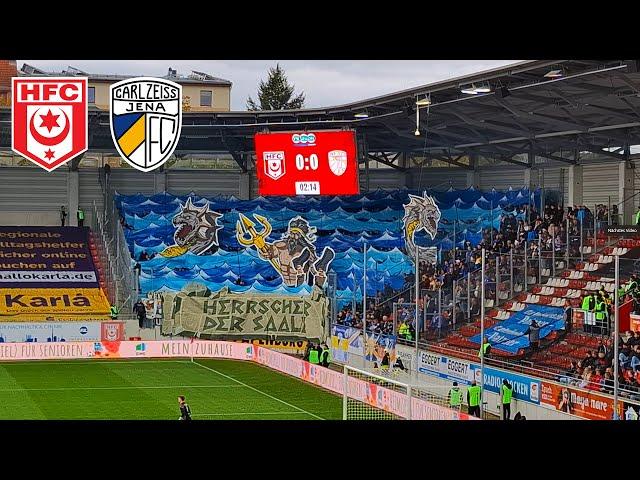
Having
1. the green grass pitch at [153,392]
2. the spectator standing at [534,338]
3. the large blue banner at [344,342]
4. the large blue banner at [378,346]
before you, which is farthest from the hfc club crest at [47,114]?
the spectator standing at [534,338]

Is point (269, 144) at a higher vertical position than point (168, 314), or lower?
higher

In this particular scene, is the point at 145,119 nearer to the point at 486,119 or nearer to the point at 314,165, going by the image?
the point at 314,165

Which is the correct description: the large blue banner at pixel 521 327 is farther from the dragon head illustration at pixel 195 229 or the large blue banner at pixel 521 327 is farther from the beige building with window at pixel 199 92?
the beige building with window at pixel 199 92

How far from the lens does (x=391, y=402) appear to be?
2336 centimetres

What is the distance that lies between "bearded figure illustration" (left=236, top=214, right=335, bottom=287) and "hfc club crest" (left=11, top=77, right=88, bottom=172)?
18.0 metres

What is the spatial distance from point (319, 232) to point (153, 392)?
17.1 metres

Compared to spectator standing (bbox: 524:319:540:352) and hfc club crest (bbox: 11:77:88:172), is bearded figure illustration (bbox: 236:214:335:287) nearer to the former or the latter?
spectator standing (bbox: 524:319:540:352)

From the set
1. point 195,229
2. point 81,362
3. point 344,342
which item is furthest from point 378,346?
point 195,229

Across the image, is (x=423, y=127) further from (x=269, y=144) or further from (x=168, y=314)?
(x=168, y=314)

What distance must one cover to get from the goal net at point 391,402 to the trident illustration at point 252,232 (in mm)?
17731
